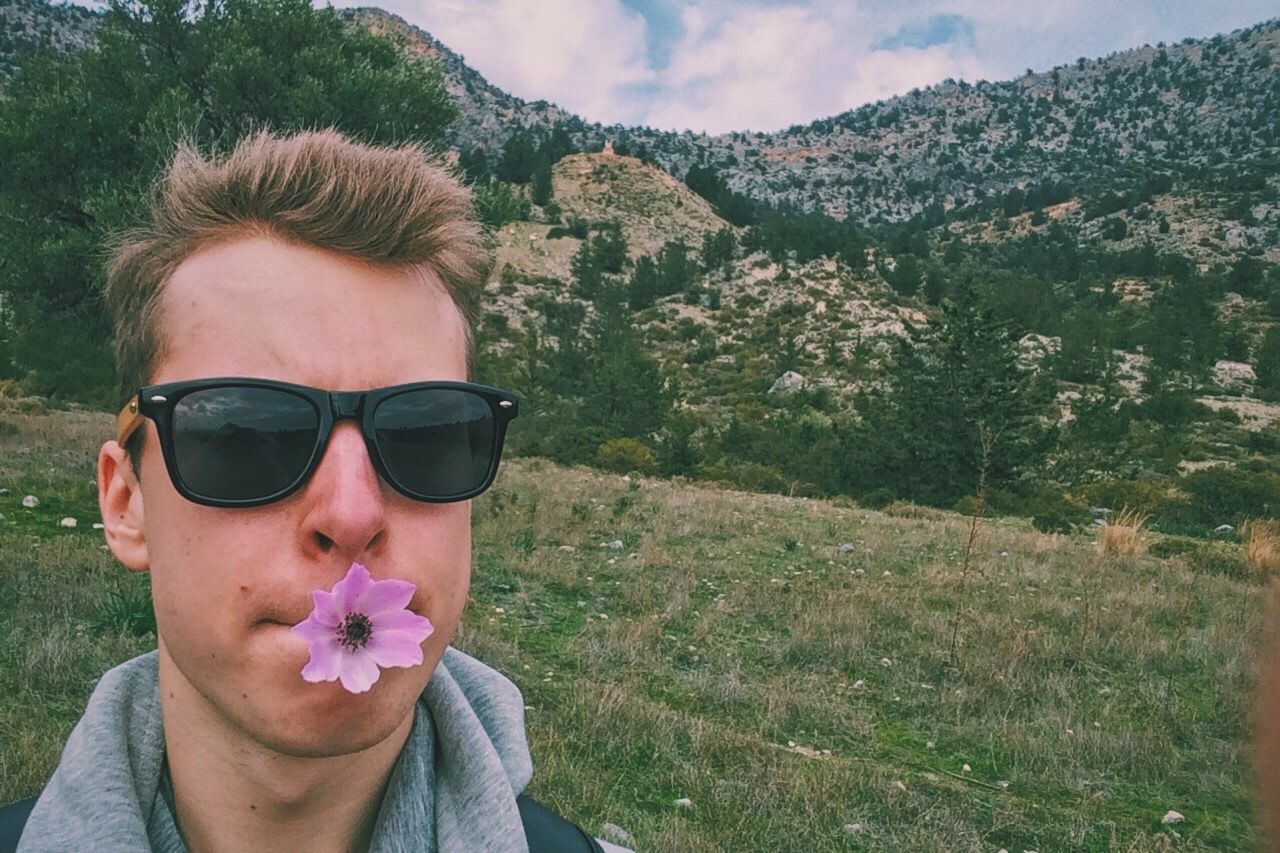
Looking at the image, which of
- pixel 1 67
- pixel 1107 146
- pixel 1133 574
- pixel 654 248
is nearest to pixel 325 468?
pixel 1133 574

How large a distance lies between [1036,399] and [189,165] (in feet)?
82.5

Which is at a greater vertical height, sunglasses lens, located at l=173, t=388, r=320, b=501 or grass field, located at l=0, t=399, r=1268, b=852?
sunglasses lens, located at l=173, t=388, r=320, b=501

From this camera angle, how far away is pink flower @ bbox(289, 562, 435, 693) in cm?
110

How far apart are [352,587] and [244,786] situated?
53cm

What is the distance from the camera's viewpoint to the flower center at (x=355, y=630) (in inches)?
44.7

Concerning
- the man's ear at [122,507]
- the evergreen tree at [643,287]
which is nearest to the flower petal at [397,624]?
the man's ear at [122,507]

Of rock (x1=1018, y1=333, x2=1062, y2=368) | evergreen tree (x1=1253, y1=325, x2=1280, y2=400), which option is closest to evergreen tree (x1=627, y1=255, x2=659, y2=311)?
rock (x1=1018, y1=333, x2=1062, y2=368)

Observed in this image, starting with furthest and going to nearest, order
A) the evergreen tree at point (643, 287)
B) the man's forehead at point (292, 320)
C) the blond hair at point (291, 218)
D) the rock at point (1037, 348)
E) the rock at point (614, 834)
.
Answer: the evergreen tree at point (643, 287) < the rock at point (1037, 348) < the rock at point (614, 834) < the blond hair at point (291, 218) < the man's forehead at point (292, 320)

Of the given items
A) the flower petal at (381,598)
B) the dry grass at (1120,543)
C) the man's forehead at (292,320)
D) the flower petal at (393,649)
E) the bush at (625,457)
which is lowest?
the bush at (625,457)

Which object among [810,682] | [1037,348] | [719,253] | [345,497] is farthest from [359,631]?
[719,253]

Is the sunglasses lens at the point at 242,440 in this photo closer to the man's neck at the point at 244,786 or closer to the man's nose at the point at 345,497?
the man's nose at the point at 345,497

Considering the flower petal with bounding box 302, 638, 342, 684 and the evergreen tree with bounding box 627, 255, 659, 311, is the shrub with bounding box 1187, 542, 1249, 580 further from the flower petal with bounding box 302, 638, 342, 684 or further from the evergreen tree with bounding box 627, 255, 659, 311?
the evergreen tree with bounding box 627, 255, 659, 311

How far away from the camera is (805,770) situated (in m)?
3.96

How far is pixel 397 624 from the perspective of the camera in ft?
3.79
